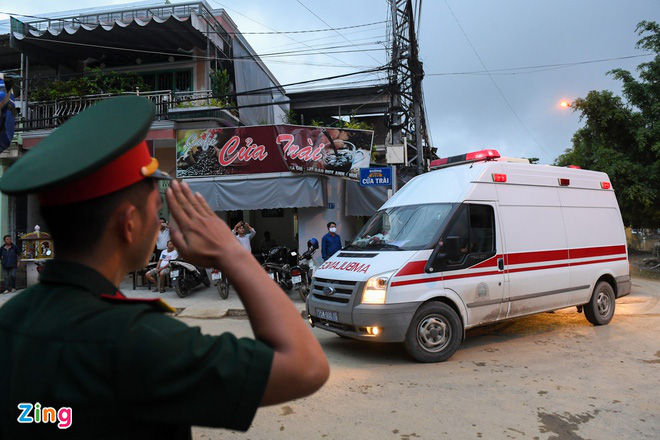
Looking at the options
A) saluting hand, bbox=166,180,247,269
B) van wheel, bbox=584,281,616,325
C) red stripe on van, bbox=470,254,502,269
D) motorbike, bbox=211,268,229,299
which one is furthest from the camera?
motorbike, bbox=211,268,229,299

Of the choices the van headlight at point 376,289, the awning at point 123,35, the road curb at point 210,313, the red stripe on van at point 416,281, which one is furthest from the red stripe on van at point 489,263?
the awning at point 123,35

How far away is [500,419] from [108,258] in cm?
400

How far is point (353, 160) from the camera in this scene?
13.8 metres

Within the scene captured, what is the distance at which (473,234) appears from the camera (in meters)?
6.21

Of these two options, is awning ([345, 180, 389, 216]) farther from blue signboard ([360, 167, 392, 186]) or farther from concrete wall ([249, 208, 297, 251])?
concrete wall ([249, 208, 297, 251])

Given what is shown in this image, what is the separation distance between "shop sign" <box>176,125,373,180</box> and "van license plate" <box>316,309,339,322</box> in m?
7.50

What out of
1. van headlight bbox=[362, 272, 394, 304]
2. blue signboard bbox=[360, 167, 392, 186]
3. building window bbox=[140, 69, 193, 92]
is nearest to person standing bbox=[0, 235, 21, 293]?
building window bbox=[140, 69, 193, 92]

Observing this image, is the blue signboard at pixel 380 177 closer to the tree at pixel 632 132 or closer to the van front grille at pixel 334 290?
the van front grille at pixel 334 290

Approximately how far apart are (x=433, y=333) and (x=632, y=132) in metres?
14.1

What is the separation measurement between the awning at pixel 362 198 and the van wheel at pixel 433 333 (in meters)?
8.17

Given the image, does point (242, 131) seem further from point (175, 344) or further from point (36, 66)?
point (175, 344)

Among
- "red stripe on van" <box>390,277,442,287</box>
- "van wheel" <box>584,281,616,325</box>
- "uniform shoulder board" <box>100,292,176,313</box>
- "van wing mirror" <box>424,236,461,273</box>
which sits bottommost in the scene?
"van wheel" <box>584,281,616,325</box>

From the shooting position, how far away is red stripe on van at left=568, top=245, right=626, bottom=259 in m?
7.33

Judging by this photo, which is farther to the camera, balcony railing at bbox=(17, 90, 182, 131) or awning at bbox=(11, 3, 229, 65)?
balcony railing at bbox=(17, 90, 182, 131)
